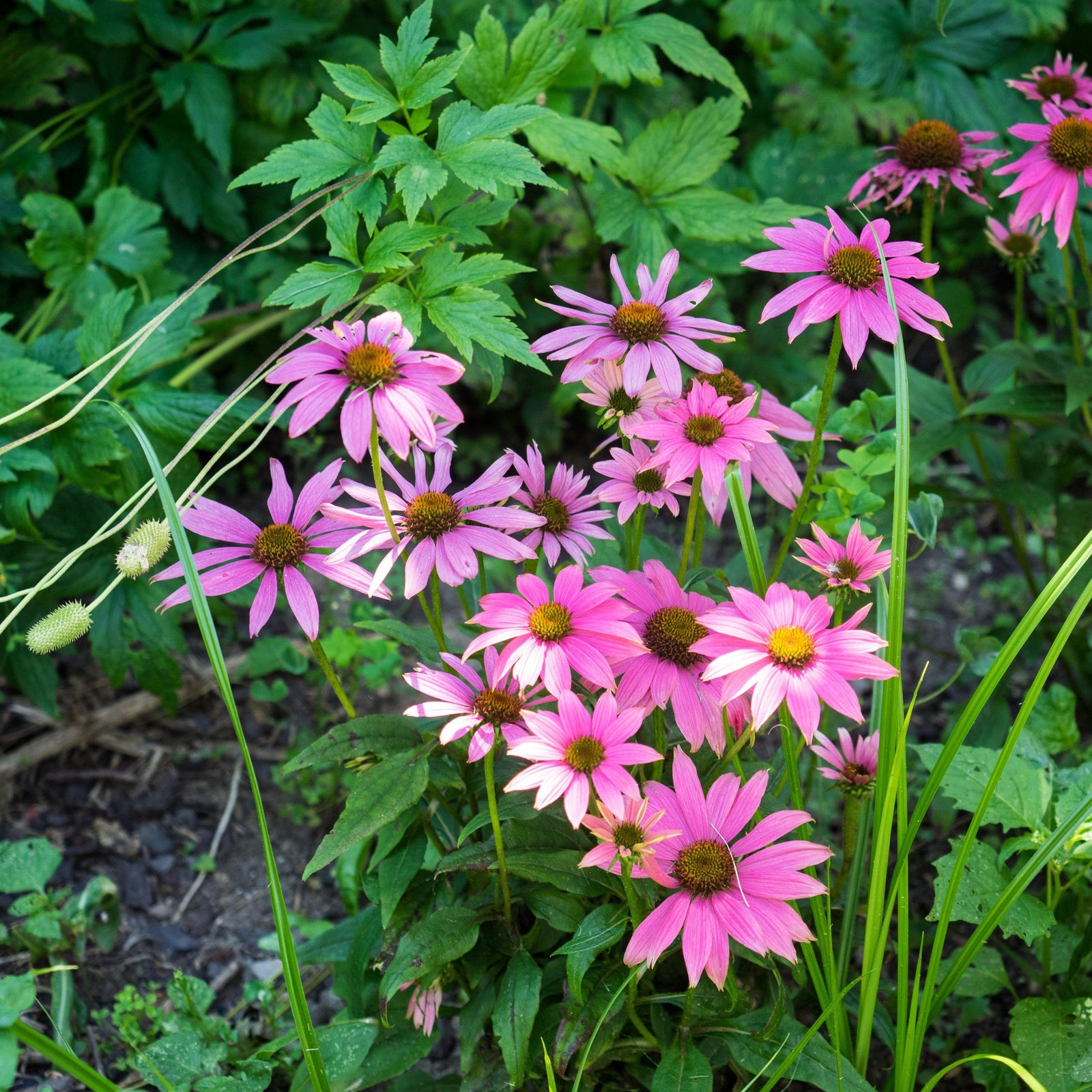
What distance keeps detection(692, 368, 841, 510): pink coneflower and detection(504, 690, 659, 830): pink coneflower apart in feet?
1.07

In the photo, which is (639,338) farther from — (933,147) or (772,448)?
(933,147)

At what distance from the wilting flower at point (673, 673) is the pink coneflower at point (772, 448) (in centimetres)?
19

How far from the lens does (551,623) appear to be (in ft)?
2.87

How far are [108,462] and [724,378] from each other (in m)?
0.95

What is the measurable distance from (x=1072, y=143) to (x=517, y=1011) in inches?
49.1

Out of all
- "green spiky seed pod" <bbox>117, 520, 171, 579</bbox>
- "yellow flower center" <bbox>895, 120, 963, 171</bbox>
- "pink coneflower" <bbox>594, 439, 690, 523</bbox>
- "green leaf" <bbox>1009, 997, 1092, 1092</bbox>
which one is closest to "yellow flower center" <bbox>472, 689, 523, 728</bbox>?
"pink coneflower" <bbox>594, 439, 690, 523</bbox>

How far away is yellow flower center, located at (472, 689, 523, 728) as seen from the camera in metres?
0.92

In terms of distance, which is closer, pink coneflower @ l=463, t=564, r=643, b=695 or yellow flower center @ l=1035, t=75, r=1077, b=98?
pink coneflower @ l=463, t=564, r=643, b=695

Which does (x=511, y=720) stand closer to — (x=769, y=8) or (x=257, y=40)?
(x=257, y=40)

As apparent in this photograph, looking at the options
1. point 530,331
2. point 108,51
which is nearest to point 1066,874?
point 530,331

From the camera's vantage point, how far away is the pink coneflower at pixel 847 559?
3.34 feet

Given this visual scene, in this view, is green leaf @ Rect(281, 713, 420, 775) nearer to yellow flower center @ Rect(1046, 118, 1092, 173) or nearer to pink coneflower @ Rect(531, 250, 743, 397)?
pink coneflower @ Rect(531, 250, 743, 397)

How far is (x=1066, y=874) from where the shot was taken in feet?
4.50

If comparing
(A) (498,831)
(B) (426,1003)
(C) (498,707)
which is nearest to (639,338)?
(C) (498,707)
